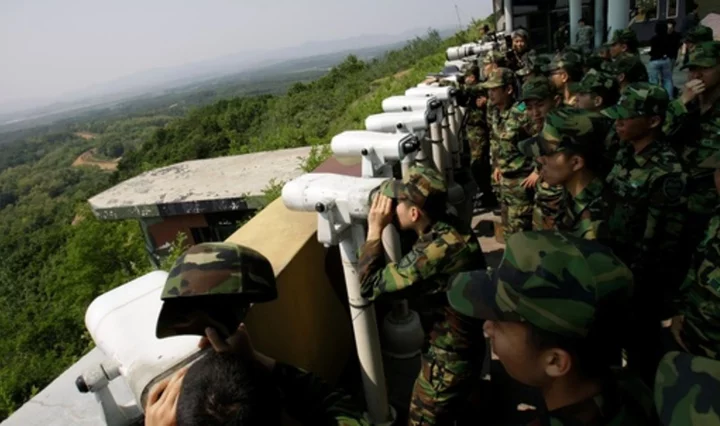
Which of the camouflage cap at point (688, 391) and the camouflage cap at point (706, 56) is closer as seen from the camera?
the camouflage cap at point (688, 391)

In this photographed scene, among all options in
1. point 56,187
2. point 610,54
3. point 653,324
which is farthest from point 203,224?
point 56,187

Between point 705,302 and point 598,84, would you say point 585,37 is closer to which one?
point 598,84

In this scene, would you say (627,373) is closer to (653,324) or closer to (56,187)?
(653,324)

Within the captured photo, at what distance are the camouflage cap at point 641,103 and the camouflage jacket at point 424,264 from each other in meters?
1.41

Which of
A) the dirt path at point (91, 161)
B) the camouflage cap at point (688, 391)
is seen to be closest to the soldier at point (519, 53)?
the camouflage cap at point (688, 391)

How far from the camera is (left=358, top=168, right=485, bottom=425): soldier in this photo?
2266 mm

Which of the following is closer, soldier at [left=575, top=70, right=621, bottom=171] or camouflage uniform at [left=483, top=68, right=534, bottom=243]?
soldier at [left=575, top=70, right=621, bottom=171]

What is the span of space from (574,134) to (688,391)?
1998 mm

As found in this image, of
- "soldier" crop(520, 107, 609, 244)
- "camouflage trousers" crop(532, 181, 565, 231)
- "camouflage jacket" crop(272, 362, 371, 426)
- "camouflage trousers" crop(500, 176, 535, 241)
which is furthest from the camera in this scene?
"camouflage trousers" crop(500, 176, 535, 241)

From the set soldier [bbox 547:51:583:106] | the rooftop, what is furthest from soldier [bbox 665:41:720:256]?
the rooftop

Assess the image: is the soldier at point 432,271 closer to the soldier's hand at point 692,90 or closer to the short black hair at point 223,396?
the short black hair at point 223,396

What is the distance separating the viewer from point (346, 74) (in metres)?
30.5

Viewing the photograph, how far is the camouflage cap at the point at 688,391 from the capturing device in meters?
0.91

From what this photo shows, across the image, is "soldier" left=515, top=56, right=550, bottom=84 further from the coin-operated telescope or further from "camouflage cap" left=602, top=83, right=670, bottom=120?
the coin-operated telescope
